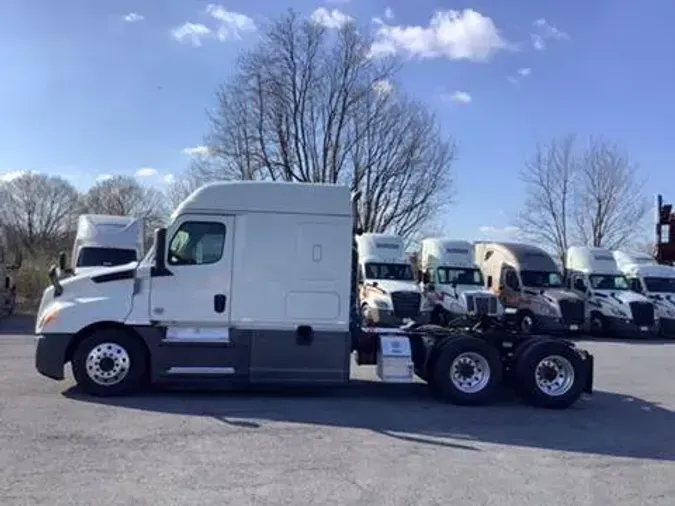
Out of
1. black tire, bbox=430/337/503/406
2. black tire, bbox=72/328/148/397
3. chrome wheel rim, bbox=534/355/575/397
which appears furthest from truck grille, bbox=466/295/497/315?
black tire, bbox=72/328/148/397

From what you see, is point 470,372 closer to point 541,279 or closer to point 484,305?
point 484,305

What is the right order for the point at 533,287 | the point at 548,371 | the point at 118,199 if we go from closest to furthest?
the point at 548,371 → the point at 533,287 → the point at 118,199

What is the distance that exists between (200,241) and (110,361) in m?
2.07

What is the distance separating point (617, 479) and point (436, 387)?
13.6ft

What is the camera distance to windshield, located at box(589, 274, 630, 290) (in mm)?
28984

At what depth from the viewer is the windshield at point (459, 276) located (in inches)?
1103

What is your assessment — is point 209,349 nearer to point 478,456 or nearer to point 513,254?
point 478,456

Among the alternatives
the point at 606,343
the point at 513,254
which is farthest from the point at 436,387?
the point at 513,254

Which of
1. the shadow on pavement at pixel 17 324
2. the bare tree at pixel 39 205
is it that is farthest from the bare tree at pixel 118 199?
the shadow on pavement at pixel 17 324

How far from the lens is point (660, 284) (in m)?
29.4

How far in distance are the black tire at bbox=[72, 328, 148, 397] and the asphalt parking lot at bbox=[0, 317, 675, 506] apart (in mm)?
291

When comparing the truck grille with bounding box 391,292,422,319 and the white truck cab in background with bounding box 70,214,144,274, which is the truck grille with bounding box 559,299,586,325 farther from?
the white truck cab in background with bounding box 70,214,144,274

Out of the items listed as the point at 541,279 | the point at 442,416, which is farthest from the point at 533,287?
the point at 442,416

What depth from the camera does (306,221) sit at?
11.3 m
